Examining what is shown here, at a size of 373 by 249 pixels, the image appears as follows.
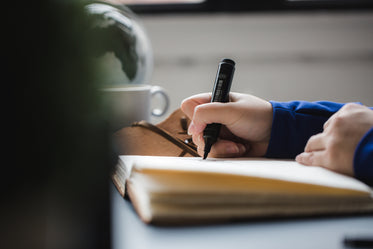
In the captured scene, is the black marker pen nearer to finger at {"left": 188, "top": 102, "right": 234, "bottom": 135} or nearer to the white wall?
finger at {"left": 188, "top": 102, "right": 234, "bottom": 135}

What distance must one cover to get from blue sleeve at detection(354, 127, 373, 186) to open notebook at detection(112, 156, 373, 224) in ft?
0.15

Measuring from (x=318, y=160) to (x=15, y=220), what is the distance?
0.30 m

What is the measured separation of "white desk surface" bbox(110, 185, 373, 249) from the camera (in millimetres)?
203

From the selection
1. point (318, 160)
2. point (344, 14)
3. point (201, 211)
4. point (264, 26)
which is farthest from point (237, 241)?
point (344, 14)

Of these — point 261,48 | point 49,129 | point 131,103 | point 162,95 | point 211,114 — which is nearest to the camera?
point 49,129

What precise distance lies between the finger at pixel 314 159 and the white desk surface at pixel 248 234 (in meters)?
0.11

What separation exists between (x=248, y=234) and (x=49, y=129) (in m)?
0.14

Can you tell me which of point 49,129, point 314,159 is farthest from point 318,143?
point 49,129

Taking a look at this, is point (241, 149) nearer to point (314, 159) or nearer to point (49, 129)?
point (314, 159)

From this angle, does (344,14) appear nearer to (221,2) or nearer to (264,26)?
(264,26)

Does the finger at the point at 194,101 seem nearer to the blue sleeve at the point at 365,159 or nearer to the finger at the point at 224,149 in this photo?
the finger at the point at 224,149

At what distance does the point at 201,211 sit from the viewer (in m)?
0.24

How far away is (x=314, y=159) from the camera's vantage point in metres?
0.37

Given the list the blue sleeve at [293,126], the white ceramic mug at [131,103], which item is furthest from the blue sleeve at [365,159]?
the white ceramic mug at [131,103]
